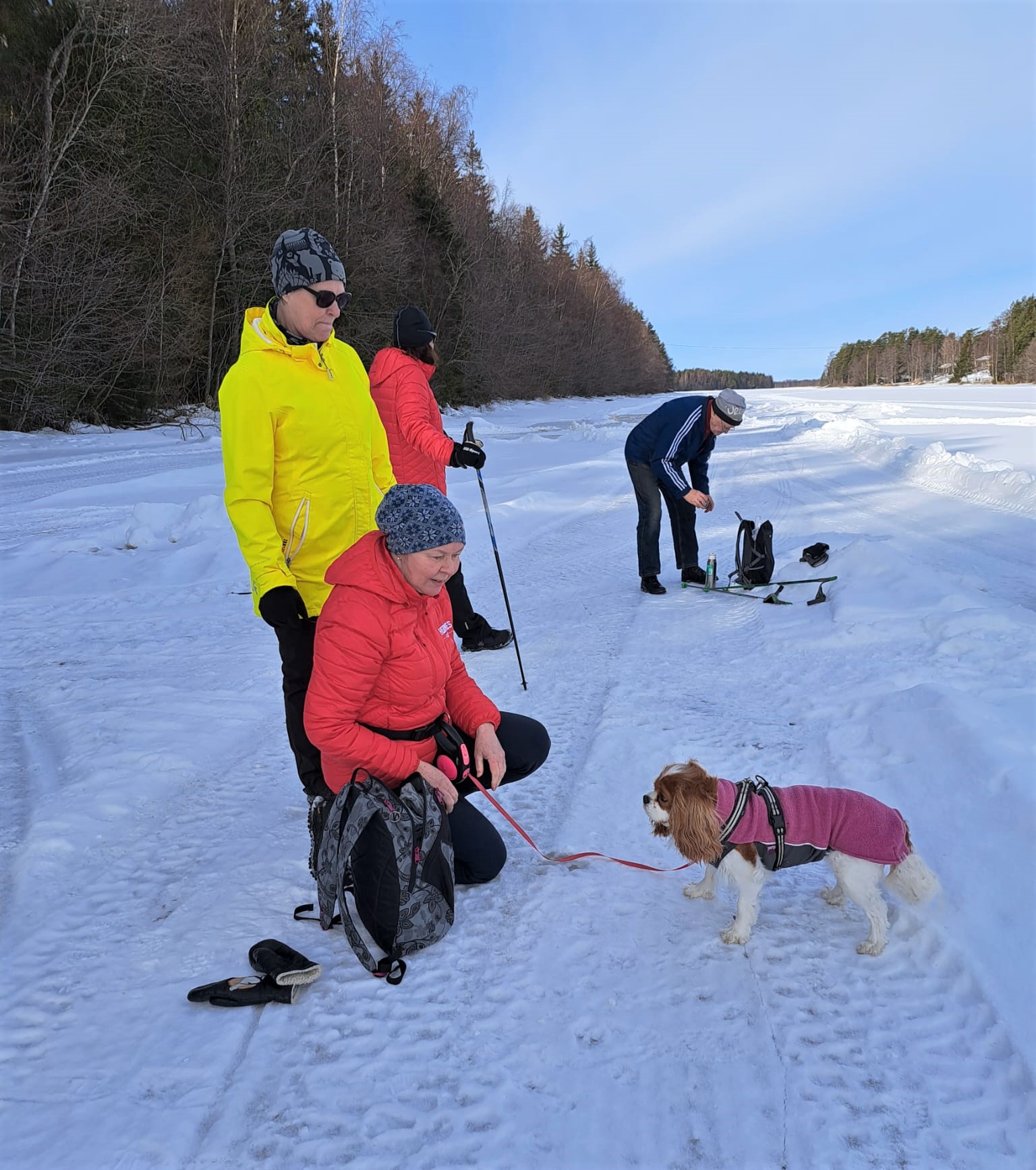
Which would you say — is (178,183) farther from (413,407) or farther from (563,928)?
(563,928)

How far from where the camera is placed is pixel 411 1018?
7.06ft

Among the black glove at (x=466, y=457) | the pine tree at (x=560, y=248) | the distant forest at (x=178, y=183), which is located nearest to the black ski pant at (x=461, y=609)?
the black glove at (x=466, y=457)

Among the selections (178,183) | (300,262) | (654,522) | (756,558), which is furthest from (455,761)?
(178,183)

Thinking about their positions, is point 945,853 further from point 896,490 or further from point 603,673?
point 896,490

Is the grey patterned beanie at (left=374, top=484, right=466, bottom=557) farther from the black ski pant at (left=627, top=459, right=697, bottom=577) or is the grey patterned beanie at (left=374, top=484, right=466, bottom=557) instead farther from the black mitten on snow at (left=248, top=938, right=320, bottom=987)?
the black ski pant at (left=627, top=459, right=697, bottom=577)

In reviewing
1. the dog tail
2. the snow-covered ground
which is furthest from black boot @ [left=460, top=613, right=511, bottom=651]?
the dog tail

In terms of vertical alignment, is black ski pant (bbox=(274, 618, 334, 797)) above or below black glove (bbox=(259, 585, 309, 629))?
below

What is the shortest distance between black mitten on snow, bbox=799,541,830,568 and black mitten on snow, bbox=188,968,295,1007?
5.41 metres

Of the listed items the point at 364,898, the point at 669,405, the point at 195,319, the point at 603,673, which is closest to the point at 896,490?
the point at 669,405

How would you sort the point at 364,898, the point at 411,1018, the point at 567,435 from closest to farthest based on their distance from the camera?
1. the point at 411,1018
2. the point at 364,898
3. the point at 567,435

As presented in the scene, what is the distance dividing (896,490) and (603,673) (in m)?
8.33

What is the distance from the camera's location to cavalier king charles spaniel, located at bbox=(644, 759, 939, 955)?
229 cm

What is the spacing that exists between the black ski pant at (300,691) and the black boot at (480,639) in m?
2.47

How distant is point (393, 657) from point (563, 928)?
114 centimetres
